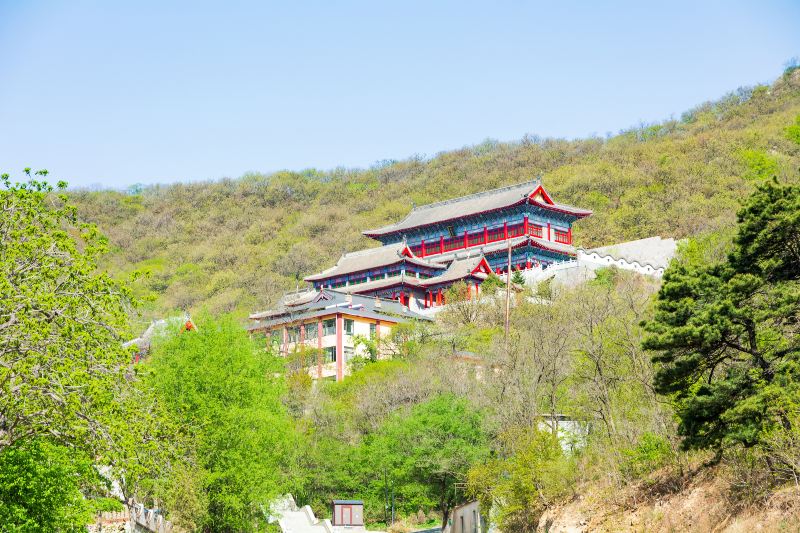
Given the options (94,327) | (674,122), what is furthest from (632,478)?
(674,122)

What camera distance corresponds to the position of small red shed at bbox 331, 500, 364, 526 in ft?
119

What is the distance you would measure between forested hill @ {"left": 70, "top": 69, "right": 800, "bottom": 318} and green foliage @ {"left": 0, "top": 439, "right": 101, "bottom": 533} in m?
48.1

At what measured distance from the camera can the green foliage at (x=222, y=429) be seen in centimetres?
3017

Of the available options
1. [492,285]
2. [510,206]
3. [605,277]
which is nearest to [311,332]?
[492,285]

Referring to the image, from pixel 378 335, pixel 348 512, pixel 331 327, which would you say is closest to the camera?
pixel 348 512

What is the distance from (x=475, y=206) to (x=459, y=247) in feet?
Answer: 9.79

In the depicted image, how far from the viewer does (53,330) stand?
18344 millimetres

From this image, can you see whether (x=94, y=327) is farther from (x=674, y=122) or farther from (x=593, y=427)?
(x=674, y=122)

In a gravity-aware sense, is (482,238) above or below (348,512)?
above

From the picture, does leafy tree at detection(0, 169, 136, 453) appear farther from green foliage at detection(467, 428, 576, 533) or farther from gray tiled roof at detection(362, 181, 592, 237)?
gray tiled roof at detection(362, 181, 592, 237)

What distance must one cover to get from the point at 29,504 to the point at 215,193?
118 meters

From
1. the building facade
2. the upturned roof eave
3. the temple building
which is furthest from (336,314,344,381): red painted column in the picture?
the upturned roof eave

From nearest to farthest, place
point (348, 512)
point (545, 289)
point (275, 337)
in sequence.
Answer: point (348, 512), point (545, 289), point (275, 337)

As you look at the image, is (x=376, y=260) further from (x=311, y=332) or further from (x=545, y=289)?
(x=545, y=289)
